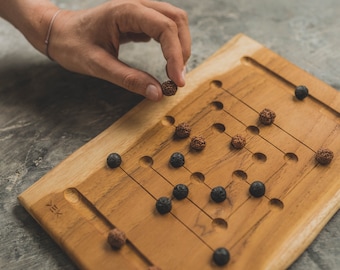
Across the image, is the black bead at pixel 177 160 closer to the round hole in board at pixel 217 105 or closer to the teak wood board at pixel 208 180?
the teak wood board at pixel 208 180

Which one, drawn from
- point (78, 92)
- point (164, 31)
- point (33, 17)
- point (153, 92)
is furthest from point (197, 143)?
point (33, 17)

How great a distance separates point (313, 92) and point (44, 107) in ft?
2.14

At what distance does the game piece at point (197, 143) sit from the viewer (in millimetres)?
1076

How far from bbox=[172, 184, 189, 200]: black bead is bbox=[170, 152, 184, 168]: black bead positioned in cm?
6

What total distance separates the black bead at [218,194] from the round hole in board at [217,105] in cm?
24

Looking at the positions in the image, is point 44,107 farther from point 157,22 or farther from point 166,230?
point 166,230

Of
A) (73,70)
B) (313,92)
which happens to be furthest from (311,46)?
(73,70)

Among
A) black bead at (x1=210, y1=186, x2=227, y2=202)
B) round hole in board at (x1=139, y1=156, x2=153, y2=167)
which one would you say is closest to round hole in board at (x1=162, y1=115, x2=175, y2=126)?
round hole in board at (x1=139, y1=156, x2=153, y2=167)

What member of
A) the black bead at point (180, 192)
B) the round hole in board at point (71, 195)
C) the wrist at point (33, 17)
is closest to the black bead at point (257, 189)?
the black bead at point (180, 192)

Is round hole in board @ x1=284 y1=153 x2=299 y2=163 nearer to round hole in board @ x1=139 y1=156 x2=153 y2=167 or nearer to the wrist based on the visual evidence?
round hole in board @ x1=139 y1=156 x2=153 y2=167

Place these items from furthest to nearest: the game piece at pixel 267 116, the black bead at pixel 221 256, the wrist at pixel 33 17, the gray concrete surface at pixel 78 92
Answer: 1. the wrist at pixel 33 17
2. the game piece at pixel 267 116
3. the gray concrete surface at pixel 78 92
4. the black bead at pixel 221 256

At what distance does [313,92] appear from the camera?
1.19m

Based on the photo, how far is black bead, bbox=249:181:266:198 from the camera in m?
1.00

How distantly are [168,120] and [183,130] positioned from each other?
69 millimetres
